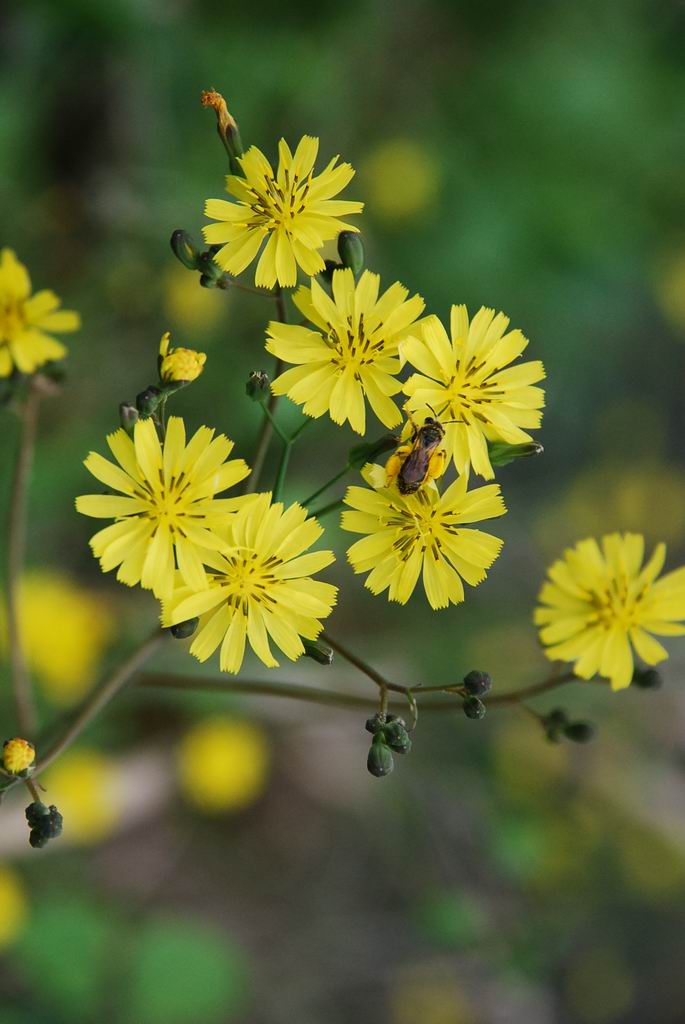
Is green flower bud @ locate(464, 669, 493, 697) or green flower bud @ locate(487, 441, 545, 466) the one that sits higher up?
green flower bud @ locate(487, 441, 545, 466)

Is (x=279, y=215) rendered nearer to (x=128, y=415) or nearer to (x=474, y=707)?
(x=128, y=415)

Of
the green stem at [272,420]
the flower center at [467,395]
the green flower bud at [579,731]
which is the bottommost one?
the green flower bud at [579,731]

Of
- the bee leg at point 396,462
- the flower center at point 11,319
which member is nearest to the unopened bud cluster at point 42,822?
the bee leg at point 396,462

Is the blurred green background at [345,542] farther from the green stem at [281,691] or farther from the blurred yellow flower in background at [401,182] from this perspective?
the green stem at [281,691]

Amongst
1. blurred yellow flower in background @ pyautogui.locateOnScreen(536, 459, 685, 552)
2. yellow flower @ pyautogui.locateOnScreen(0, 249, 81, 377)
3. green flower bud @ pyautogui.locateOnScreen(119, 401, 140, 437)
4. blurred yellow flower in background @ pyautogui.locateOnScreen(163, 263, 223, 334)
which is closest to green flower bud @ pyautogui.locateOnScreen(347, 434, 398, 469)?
green flower bud @ pyautogui.locateOnScreen(119, 401, 140, 437)

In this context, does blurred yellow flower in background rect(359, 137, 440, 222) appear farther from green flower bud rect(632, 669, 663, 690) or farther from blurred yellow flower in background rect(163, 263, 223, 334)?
green flower bud rect(632, 669, 663, 690)

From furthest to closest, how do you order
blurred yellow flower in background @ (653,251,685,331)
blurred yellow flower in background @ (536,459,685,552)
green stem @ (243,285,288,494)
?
blurred yellow flower in background @ (536,459,685,552), blurred yellow flower in background @ (653,251,685,331), green stem @ (243,285,288,494)

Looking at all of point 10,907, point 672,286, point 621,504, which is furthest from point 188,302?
point 621,504
